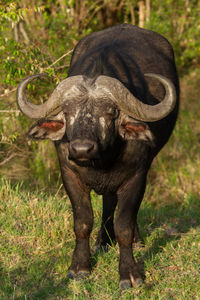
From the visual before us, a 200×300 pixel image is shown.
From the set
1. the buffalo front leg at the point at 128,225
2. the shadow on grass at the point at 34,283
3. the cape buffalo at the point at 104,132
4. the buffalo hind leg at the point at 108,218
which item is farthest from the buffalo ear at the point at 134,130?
the shadow on grass at the point at 34,283

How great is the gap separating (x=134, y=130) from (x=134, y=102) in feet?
0.75

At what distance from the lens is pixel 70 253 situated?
179 inches

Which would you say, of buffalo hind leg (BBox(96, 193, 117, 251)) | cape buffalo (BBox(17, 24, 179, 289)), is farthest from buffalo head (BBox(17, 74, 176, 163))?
buffalo hind leg (BBox(96, 193, 117, 251))

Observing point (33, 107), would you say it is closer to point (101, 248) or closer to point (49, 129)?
point (49, 129)

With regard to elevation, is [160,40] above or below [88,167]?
above

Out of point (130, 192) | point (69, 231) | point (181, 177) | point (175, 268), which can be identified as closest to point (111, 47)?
point (130, 192)

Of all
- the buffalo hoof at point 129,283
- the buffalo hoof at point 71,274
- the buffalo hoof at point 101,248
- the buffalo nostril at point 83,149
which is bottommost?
the buffalo hoof at point 101,248

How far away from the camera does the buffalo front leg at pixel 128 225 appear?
402 cm

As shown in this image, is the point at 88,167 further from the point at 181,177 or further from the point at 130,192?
the point at 181,177

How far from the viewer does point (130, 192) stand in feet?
14.0

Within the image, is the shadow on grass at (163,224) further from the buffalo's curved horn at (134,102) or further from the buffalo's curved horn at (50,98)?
the buffalo's curved horn at (50,98)

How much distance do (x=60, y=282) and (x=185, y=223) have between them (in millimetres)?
2041

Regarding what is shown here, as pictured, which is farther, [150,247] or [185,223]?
[185,223]

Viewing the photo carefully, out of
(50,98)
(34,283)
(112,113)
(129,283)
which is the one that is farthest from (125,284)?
(50,98)
